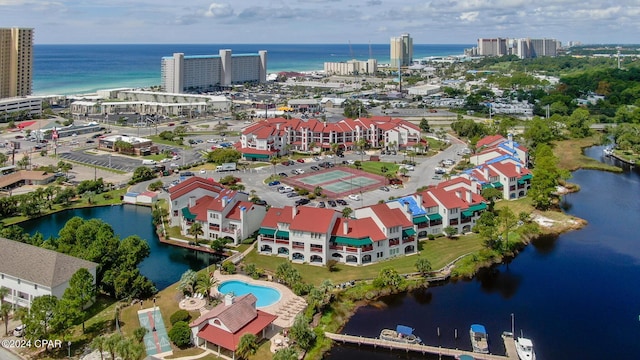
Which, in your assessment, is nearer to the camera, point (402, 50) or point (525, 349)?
point (525, 349)

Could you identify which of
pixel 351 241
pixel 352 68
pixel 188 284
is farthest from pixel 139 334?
pixel 352 68

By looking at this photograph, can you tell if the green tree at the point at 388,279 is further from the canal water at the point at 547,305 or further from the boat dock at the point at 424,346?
the boat dock at the point at 424,346

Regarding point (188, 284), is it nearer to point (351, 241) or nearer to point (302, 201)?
point (351, 241)

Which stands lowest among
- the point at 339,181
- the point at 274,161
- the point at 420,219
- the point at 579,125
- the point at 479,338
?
the point at 479,338

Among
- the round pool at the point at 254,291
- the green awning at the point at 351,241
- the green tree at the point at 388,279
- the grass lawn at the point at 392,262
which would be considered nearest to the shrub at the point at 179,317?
the round pool at the point at 254,291

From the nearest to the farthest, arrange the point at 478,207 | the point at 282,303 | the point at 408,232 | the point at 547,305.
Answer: the point at 282,303, the point at 547,305, the point at 408,232, the point at 478,207

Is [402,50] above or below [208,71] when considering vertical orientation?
above
